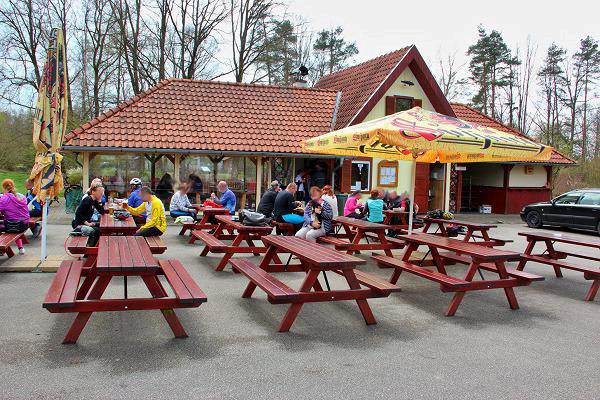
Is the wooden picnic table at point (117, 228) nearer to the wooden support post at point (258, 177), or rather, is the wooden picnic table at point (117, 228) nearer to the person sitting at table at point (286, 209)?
the person sitting at table at point (286, 209)

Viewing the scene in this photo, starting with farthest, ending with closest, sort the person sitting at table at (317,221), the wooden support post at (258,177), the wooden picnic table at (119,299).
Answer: the wooden support post at (258,177)
the person sitting at table at (317,221)
the wooden picnic table at (119,299)

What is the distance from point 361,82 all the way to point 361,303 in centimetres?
1686

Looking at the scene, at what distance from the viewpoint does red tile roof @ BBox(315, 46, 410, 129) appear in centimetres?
1978

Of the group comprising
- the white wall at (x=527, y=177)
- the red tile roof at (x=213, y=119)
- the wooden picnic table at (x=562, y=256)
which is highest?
the red tile roof at (x=213, y=119)

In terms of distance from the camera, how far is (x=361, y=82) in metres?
21.4

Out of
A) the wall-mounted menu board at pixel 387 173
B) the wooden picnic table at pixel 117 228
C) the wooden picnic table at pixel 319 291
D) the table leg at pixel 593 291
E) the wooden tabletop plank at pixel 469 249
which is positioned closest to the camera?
the wooden picnic table at pixel 319 291

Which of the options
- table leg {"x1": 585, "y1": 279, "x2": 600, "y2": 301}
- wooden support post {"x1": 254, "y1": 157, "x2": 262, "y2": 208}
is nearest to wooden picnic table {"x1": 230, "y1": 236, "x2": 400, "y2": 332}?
table leg {"x1": 585, "y1": 279, "x2": 600, "y2": 301}

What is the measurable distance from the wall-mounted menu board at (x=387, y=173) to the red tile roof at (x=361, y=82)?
2.32 meters

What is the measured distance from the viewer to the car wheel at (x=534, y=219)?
18.2m

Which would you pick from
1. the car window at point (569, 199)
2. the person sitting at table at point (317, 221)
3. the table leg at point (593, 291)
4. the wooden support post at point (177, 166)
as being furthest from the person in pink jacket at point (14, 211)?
the car window at point (569, 199)

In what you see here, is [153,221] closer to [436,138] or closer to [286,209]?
[286,209]

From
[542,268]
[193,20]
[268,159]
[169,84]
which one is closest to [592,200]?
[542,268]

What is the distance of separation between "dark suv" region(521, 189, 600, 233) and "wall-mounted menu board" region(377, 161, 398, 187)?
499 cm

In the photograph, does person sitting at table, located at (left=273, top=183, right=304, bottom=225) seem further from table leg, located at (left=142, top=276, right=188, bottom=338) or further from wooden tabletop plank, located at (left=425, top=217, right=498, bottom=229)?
table leg, located at (left=142, top=276, right=188, bottom=338)
